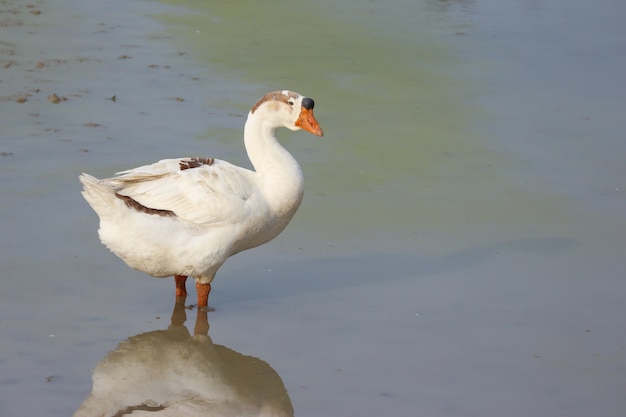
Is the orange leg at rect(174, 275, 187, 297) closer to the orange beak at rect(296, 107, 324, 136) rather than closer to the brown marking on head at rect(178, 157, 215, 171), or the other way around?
the brown marking on head at rect(178, 157, 215, 171)

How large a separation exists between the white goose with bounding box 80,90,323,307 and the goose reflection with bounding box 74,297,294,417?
472 mm

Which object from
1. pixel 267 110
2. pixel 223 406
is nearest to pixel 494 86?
pixel 267 110

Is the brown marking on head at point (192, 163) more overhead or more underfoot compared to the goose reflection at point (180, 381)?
more overhead

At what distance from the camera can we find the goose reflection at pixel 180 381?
5.78m

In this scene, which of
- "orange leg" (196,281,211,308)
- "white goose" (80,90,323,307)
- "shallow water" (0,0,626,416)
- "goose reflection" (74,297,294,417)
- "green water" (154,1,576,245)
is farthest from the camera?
"green water" (154,1,576,245)

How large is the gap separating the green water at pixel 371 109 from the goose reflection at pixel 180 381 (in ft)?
6.80

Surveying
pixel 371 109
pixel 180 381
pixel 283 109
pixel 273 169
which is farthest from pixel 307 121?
pixel 371 109

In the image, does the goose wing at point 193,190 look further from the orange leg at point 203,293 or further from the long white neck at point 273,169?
the orange leg at point 203,293

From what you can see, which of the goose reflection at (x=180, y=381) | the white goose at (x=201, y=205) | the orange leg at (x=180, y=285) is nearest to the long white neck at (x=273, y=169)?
the white goose at (x=201, y=205)

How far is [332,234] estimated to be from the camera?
8305 mm

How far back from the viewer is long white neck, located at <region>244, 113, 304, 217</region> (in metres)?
7.07

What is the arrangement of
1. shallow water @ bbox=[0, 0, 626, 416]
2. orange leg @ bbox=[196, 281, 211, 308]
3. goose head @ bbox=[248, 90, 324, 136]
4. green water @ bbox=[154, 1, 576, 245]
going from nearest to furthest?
shallow water @ bbox=[0, 0, 626, 416] < orange leg @ bbox=[196, 281, 211, 308] < goose head @ bbox=[248, 90, 324, 136] < green water @ bbox=[154, 1, 576, 245]

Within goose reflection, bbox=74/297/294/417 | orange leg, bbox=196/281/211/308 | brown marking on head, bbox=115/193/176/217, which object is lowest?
goose reflection, bbox=74/297/294/417

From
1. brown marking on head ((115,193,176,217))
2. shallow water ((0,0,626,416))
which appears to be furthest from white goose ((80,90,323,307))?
shallow water ((0,0,626,416))
